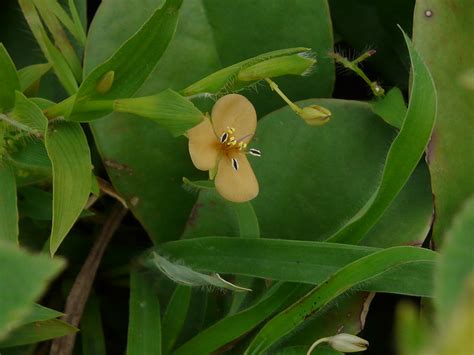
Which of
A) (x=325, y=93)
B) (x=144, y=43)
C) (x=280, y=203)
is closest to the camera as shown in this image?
(x=144, y=43)

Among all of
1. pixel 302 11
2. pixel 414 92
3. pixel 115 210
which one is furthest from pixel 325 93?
pixel 115 210

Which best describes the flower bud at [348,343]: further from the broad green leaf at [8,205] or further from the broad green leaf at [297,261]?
the broad green leaf at [8,205]

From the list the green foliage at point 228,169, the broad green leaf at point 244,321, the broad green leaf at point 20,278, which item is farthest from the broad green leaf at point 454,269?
the broad green leaf at point 244,321

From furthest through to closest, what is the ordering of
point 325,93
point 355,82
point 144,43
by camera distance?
point 355,82
point 325,93
point 144,43

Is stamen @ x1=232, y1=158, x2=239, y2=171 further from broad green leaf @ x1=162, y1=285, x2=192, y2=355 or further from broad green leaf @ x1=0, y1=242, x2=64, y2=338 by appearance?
broad green leaf @ x1=0, y1=242, x2=64, y2=338

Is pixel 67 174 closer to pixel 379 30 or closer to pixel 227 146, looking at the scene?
pixel 227 146

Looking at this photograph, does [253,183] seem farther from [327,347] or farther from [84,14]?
[84,14]
